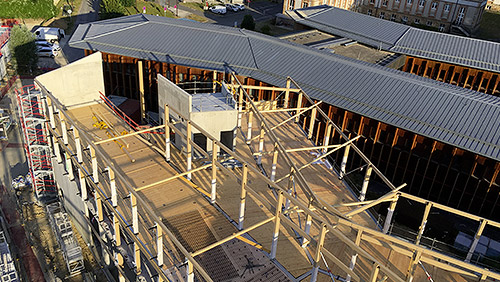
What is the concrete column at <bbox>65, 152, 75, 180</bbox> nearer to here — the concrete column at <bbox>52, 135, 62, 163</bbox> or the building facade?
the concrete column at <bbox>52, 135, 62, 163</bbox>

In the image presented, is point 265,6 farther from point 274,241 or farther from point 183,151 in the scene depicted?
point 274,241

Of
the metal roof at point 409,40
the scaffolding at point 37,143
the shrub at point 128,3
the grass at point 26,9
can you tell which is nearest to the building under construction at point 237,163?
the scaffolding at point 37,143

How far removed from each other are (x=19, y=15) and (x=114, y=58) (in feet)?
146

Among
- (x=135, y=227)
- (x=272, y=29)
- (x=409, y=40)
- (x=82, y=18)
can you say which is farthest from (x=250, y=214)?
(x=272, y=29)

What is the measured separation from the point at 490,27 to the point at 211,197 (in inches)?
3763

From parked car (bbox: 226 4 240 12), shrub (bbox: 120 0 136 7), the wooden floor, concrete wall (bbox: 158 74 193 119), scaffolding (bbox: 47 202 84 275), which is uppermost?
concrete wall (bbox: 158 74 193 119)

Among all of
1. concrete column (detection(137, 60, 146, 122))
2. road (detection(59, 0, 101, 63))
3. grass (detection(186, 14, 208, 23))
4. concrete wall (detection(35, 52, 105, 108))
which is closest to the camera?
concrete wall (detection(35, 52, 105, 108))

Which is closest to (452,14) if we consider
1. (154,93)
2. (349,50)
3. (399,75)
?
(349,50)

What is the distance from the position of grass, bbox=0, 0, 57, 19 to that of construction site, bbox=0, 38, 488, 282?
160 ft

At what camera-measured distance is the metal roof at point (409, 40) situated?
166 feet

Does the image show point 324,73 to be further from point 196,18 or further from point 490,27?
point 490,27

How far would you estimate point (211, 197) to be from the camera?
2559cm

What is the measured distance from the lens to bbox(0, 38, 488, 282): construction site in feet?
68.0

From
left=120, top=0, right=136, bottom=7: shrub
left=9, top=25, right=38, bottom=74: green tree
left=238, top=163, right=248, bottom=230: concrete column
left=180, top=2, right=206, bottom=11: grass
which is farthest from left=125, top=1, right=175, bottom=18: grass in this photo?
left=238, top=163, right=248, bottom=230: concrete column
